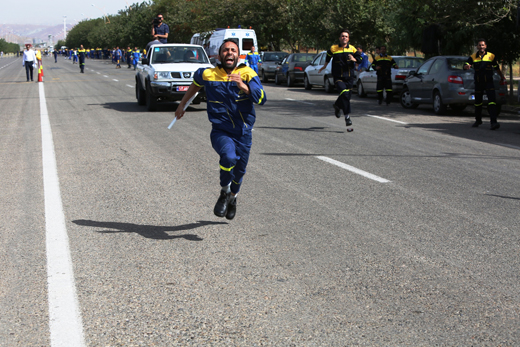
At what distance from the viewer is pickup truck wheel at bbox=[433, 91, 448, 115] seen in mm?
16734

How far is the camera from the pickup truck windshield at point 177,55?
696 inches

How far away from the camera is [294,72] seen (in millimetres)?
29984

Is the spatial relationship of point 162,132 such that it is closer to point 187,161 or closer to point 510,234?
point 187,161

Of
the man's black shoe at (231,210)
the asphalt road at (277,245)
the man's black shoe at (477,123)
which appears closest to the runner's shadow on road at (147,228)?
the asphalt road at (277,245)

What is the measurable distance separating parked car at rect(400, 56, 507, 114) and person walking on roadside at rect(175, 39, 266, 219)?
11.9 meters

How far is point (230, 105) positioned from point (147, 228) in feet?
4.55

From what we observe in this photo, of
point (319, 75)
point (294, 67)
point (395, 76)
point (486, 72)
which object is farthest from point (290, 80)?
point (486, 72)

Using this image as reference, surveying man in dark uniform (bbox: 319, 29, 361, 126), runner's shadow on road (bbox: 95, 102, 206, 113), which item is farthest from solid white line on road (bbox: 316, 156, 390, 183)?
runner's shadow on road (bbox: 95, 102, 206, 113)

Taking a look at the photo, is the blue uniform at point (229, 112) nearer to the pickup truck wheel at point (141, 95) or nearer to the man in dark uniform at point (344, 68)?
the man in dark uniform at point (344, 68)

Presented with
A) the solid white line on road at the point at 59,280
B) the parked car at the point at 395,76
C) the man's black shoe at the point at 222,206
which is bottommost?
the solid white line on road at the point at 59,280

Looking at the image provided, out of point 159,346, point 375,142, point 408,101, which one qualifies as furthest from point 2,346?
point 408,101

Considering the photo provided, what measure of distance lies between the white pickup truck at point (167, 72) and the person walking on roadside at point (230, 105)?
11079 mm

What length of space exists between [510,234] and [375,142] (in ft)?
19.9

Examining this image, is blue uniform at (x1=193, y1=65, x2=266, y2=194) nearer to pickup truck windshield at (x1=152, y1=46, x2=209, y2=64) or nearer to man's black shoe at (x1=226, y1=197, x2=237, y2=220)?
man's black shoe at (x1=226, y1=197, x2=237, y2=220)
